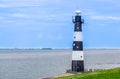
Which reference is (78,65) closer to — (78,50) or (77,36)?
(78,50)

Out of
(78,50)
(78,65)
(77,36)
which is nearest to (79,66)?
(78,65)

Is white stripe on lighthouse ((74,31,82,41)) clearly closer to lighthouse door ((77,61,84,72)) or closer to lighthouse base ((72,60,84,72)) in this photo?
lighthouse base ((72,60,84,72))

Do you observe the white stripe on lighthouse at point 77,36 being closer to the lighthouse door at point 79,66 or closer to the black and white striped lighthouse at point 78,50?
the black and white striped lighthouse at point 78,50

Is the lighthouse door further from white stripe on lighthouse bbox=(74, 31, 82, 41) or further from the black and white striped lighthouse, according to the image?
white stripe on lighthouse bbox=(74, 31, 82, 41)

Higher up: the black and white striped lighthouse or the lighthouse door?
the black and white striped lighthouse

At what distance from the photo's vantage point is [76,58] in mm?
53500

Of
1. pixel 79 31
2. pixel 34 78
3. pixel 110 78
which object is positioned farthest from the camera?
pixel 34 78

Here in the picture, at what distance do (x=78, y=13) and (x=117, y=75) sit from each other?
26.1 metres

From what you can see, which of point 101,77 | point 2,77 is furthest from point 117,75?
point 2,77

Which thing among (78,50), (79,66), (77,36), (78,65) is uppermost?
(77,36)

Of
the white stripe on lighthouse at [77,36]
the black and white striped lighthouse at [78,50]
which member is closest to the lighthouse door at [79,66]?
the black and white striped lighthouse at [78,50]

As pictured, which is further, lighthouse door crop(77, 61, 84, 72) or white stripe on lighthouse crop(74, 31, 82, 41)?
lighthouse door crop(77, 61, 84, 72)

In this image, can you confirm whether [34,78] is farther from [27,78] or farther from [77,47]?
[77,47]

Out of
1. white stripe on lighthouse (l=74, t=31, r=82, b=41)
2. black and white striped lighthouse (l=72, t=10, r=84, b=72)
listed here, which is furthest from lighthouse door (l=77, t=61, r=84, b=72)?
white stripe on lighthouse (l=74, t=31, r=82, b=41)
